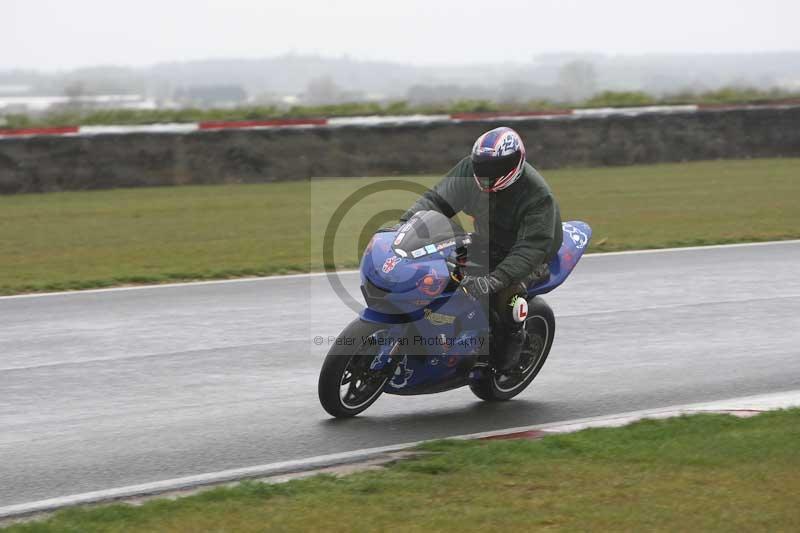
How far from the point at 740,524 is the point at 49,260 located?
424 inches

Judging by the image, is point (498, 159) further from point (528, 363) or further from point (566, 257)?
point (528, 363)

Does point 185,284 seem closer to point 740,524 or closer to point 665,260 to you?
point 665,260

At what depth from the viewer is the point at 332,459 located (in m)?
6.24

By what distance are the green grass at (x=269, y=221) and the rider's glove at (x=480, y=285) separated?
21.0ft

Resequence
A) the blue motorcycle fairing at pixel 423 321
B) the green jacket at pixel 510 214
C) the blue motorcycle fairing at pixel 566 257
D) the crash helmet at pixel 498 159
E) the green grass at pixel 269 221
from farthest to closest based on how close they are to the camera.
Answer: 1. the green grass at pixel 269 221
2. the blue motorcycle fairing at pixel 566 257
3. the green jacket at pixel 510 214
4. the crash helmet at pixel 498 159
5. the blue motorcycle fairing at pixel 423 321

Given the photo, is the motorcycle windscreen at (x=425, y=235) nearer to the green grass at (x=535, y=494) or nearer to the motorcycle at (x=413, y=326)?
the motorcycle at (x=413, y=326)

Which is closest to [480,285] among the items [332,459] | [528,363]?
[528,363]

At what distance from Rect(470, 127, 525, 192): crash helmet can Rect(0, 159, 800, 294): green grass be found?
6.33 meters

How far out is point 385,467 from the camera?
19.6 feet

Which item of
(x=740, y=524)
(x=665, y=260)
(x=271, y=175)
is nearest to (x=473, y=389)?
(x=740, y=524)

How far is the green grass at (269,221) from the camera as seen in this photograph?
1322cm

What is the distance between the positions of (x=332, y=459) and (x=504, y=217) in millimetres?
2014

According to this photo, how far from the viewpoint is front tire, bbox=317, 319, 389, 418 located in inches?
260

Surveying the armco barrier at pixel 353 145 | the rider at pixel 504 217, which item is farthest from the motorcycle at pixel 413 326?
the armco barrier at pixel 353 145
